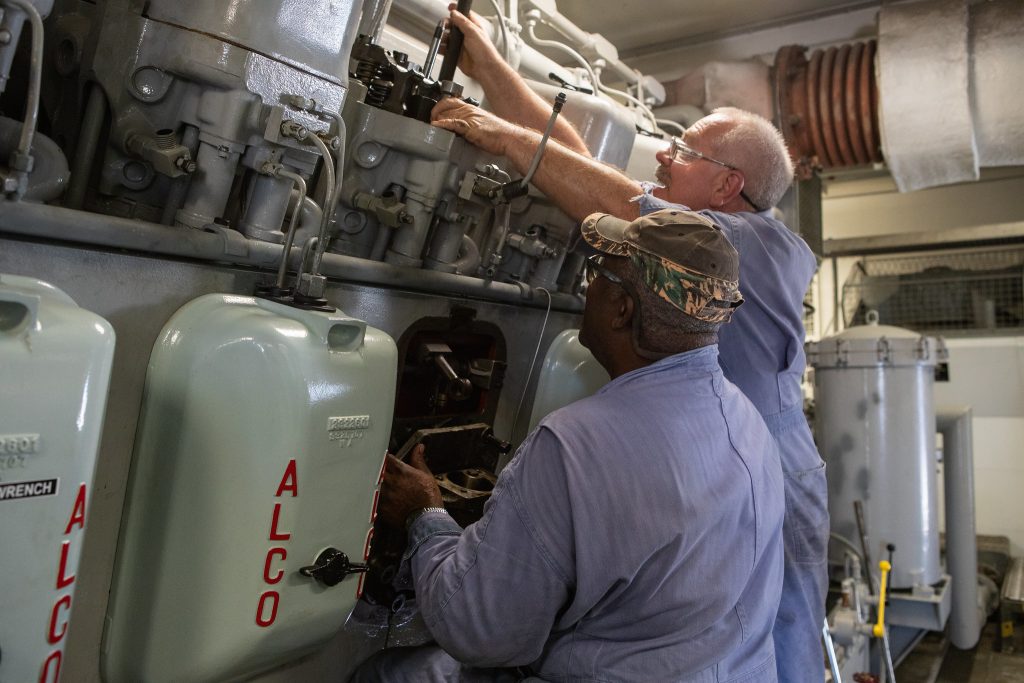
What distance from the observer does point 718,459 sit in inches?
44.5

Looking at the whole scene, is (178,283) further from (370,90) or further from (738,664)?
(738,664)

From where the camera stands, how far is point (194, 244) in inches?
40.4

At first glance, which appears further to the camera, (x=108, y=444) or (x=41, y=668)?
(x=108, y=444)

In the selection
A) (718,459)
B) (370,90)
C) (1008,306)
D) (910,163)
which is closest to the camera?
(718,459)

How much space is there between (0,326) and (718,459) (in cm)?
90

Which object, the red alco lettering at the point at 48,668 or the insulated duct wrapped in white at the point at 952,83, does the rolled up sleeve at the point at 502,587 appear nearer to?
the red alco lettering at the point at 48,668

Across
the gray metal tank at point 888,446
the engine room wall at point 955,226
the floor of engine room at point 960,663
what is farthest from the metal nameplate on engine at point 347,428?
the floor of engine room at point 960,663

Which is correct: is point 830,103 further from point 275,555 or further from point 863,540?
point 275,555

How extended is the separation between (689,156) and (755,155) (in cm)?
15

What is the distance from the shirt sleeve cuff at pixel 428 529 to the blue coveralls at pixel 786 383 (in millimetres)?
733

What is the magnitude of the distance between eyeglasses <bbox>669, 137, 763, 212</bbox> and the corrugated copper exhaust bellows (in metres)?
1.16

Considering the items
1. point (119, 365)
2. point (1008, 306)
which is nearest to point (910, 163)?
point (1008, 306)

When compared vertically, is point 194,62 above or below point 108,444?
above

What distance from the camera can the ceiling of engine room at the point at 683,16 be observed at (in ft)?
9.20
